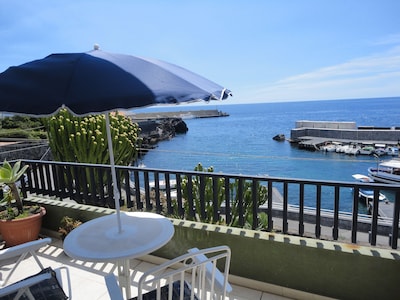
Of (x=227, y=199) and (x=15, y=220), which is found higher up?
(x=227, y=199)

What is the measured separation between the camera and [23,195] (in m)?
3.74

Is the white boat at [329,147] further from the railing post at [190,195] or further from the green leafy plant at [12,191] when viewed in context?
the green leafy plant at [12,191]

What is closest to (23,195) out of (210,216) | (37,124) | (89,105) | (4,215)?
(4,215)

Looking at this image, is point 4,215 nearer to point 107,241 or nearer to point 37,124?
point 107,241

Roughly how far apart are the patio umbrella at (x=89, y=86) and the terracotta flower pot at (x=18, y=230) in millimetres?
2269

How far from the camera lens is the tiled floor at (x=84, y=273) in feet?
7.30

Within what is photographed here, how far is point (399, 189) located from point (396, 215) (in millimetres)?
246

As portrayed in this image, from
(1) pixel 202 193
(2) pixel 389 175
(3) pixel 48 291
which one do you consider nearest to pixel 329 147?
(2) pixel 389 175

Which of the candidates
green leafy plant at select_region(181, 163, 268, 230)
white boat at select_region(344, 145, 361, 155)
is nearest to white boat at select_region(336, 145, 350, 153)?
white boat at select_region(344, 145, 361, 155)

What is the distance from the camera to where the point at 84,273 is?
8.40 feet

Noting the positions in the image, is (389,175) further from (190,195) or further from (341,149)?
(190,195)

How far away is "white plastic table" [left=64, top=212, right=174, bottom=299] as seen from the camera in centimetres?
150

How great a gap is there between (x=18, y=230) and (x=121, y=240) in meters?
2.20

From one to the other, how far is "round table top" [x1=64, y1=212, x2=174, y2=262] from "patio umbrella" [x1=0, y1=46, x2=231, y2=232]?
0.85 metres
